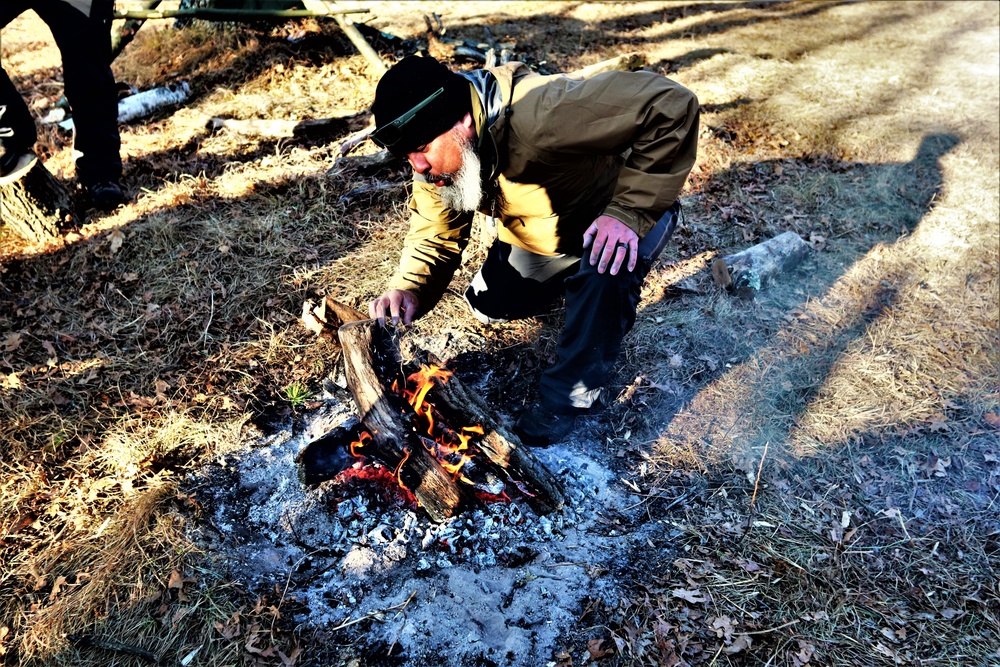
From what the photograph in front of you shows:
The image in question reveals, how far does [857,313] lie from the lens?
15.5 feet

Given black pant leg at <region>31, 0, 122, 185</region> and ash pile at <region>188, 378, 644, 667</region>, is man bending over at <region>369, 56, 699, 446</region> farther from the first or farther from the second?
black pant leg at <region>31, 0, 122, 185</region>

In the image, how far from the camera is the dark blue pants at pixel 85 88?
4828 millimetres

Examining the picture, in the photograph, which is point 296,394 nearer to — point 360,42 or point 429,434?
point 429,434

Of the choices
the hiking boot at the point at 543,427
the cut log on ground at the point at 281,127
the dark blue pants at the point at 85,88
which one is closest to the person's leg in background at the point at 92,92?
the dark blue pants at the point at 85,88

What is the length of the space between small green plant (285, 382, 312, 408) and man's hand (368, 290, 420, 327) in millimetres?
985

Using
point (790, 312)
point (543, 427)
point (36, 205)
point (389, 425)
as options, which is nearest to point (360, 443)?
point (389, 425)

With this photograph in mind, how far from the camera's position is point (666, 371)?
4.23 meters

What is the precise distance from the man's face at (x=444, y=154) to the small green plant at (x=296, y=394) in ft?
5.89

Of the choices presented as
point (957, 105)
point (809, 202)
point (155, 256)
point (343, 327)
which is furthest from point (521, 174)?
point (957, 105)

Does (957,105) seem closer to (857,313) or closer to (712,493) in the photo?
(857,313)

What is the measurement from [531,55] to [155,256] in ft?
19.3

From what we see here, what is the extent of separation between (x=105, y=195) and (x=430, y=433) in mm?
4156

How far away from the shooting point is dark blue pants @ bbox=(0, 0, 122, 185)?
15.8 ft

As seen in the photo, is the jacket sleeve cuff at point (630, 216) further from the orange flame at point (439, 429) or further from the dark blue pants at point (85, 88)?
the dark blue pants at point (85, 88)
